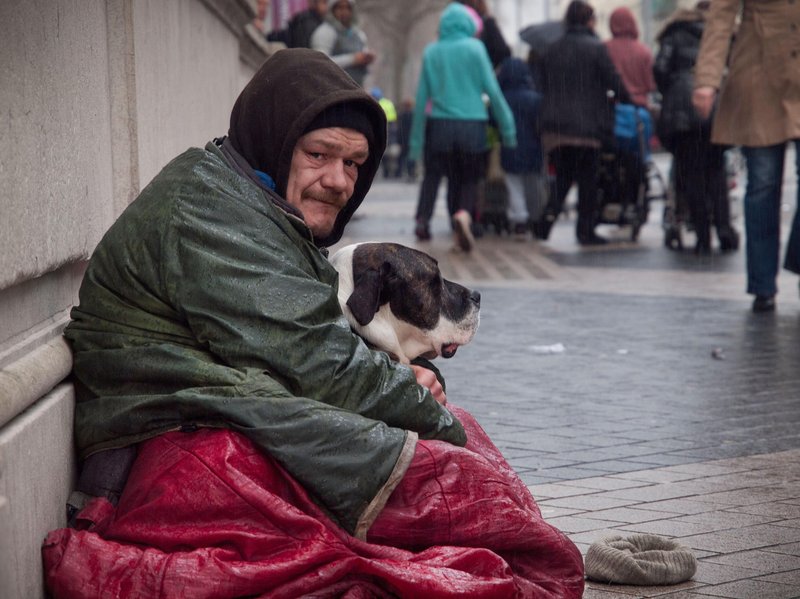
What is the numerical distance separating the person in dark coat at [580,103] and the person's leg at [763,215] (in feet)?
15.8

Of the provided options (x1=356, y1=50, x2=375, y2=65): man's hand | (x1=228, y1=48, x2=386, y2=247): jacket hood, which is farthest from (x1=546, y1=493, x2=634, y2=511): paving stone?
(x1=356, y1=50, x2=375, y2=65): man's hand

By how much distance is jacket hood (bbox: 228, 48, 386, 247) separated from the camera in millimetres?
3484

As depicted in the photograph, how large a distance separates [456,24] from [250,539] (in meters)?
11.7

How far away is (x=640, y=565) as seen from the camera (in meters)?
3.76

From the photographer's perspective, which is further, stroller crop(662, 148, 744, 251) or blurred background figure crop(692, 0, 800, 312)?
stroller crop(662, 148, 744, 251)

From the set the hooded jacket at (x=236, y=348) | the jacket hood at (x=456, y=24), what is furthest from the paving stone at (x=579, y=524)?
the jacket hood at (x=456, y=24)

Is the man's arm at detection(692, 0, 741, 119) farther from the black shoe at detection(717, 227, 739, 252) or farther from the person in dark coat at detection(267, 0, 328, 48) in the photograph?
the person in dark coat at detection(267, 0, 328, 48)

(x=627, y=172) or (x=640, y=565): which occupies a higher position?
(x=640, y=565)

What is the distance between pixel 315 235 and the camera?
3730mm

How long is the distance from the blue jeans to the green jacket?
241 inches

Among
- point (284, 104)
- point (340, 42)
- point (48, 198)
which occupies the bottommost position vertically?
point (340, 42)

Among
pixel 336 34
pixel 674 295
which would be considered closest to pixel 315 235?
pixel 674 295

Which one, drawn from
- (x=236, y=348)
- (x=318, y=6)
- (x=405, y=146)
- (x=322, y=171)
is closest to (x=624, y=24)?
(x=318, y=6)

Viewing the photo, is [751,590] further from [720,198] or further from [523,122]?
[523,122]
